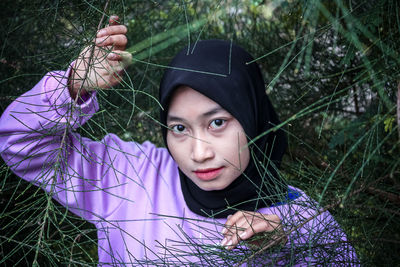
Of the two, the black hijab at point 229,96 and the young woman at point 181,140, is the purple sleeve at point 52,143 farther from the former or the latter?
the black hijab at point 229,96

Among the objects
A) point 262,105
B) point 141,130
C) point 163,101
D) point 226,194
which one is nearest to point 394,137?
point 262,105

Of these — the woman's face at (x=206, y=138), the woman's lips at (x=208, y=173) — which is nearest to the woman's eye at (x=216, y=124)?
the woman's face at (x=206, y=138)

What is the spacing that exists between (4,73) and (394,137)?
116 centimetres

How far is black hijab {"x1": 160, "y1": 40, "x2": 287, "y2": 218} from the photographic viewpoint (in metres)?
1.01

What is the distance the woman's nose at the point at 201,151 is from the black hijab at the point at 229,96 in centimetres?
10

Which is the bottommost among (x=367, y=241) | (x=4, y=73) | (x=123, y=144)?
(x=367, y=241)

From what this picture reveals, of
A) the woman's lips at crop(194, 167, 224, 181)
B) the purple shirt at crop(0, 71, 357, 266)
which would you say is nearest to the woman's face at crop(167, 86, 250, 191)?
the woman's lips at crop(194, 167, 224, 181)

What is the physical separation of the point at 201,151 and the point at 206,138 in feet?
0.11

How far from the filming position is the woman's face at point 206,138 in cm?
100

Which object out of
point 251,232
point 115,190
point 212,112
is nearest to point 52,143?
point 115,190

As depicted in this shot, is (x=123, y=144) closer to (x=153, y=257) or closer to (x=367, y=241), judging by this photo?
(x=153, y=257)

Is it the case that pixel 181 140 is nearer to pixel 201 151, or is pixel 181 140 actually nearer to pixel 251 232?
pixel 201 151

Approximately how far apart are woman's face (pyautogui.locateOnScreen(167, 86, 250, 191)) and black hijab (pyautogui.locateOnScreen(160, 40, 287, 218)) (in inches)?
0.9

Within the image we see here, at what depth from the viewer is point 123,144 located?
4.07 feet
